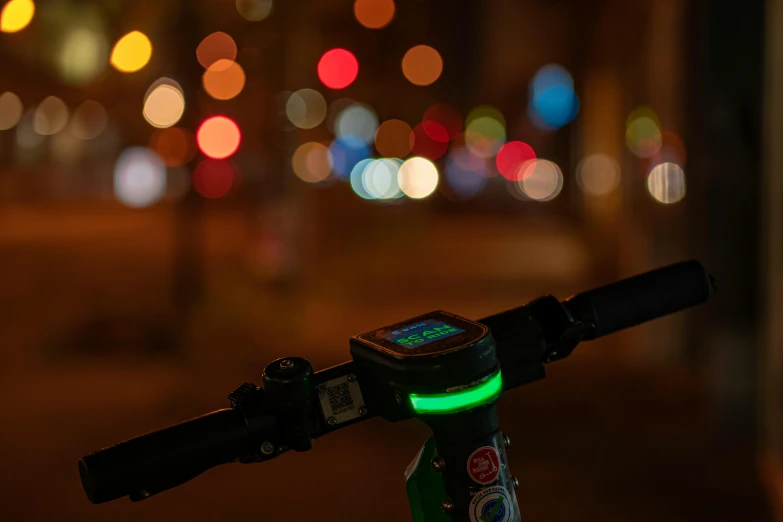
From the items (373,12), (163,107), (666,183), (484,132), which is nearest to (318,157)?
(484,132)

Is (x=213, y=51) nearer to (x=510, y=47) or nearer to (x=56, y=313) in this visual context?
(x=56, y=313)

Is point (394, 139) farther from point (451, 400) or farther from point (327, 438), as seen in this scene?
point (451, 400)

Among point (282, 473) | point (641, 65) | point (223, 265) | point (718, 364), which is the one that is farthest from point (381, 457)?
point (223, 265)

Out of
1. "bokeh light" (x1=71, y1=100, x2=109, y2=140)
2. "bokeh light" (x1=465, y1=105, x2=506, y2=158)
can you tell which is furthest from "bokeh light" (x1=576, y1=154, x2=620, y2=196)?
"bokeh light" (x1=71, y1=100, x2=109, y2=140)

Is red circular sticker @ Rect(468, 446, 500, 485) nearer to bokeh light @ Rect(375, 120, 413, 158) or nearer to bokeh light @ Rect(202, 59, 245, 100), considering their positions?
bokeh light @ Rect(202, 59, 245, 100)

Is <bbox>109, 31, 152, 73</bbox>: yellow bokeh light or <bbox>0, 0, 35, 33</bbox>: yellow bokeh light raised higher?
<bbox>0, 0, 35, 33</bbox>: yellow bokeh light

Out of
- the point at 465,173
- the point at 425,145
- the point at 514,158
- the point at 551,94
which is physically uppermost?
the point at 551,94

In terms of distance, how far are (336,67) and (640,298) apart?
23.7m

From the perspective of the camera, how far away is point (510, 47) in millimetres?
31641

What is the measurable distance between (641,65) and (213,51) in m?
8.46

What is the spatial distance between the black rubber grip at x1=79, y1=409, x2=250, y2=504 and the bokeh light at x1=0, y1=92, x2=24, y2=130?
40.6 meters

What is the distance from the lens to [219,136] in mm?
21172

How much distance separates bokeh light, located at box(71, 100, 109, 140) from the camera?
158 feet

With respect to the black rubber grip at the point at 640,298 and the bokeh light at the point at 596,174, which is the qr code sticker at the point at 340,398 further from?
the bokeh light at the point at 596,174
